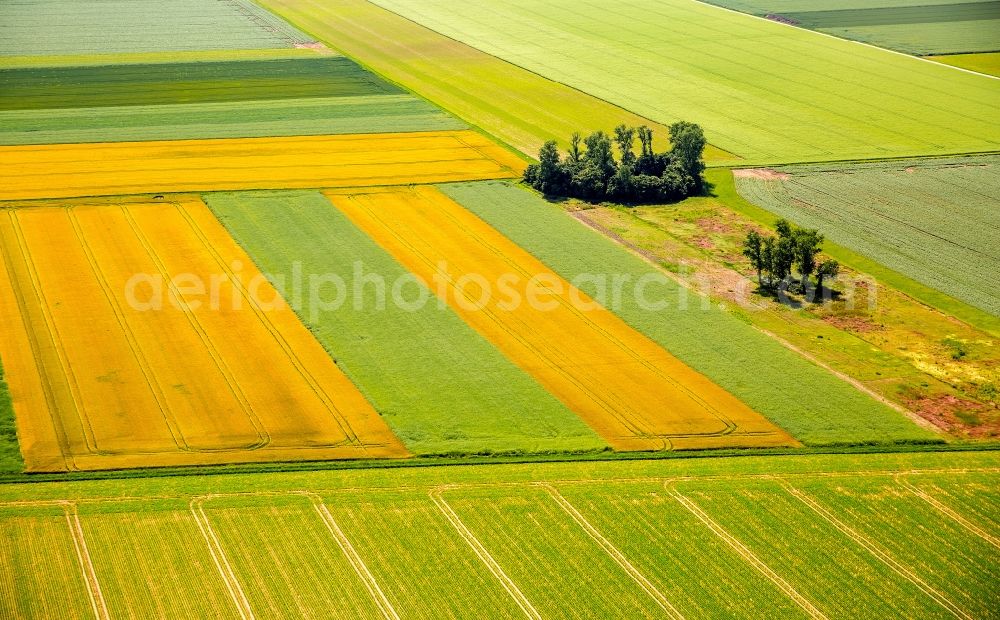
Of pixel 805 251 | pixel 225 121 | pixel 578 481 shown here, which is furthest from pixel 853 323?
pixel 225 121

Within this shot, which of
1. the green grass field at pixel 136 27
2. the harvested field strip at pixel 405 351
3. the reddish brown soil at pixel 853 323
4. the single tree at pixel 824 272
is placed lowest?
the green grass field at pixel 136 27

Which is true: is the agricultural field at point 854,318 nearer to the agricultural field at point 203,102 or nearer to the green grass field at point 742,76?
the green grass field at point 742,76

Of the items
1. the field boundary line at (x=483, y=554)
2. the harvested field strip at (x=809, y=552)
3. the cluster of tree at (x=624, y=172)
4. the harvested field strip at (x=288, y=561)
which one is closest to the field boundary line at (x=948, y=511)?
the harvested field strip at (x=809, y=552)

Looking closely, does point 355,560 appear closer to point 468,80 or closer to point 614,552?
point 614,552

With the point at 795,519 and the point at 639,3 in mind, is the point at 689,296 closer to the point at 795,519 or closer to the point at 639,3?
the point at 795,519

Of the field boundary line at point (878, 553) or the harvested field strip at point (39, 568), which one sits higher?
the field boundary line at point (878, 553)

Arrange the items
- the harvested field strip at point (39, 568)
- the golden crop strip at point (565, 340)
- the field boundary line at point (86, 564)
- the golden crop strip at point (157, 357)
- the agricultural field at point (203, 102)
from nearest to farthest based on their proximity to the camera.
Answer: the harvested field strip at point (39, 568) < the field boundary line at point (86, 564) < the golden crop strip at point (157, 357) < the golden crop strip at point (565, 340) < the agricultural field at point (203, 102)

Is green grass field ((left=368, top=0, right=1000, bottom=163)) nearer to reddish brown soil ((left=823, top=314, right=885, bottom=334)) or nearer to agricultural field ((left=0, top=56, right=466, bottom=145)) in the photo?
agricultural field ((left=0, top=56, right=466, bottom=145))

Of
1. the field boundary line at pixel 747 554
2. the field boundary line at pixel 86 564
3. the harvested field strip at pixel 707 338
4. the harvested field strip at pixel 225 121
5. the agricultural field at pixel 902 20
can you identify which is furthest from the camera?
the agricultural field at pixel 902 20
